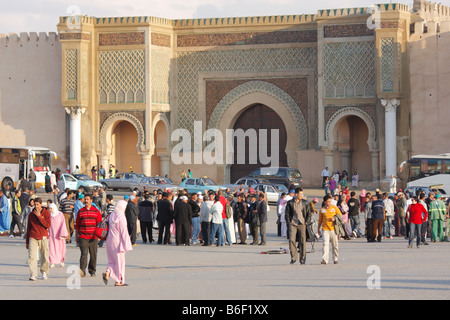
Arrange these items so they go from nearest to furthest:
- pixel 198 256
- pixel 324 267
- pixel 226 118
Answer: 1. pixel 324 267
2. pixel 198 256
3. pixel 226 118

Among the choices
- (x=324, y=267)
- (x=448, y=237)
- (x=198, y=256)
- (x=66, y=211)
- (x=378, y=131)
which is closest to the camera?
(x=324, y=267)

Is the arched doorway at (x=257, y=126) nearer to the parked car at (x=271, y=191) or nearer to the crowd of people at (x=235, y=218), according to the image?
the parked car at (x=271, y=191)

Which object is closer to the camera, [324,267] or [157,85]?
[324,267]

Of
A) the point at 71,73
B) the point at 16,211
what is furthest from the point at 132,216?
the point at 71,73

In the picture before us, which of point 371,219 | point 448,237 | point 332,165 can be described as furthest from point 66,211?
point 332,165

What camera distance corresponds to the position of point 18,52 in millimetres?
38062

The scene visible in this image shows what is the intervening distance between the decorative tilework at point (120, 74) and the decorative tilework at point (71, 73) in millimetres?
959

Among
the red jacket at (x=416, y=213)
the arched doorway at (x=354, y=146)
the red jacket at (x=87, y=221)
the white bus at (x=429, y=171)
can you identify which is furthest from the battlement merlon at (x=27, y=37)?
the red jacket at (x=87, y=221)

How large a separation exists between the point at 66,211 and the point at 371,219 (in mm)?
5965

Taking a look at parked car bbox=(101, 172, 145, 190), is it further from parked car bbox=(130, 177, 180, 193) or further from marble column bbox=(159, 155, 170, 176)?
marble column bbox=(159, 155, 170, 176)

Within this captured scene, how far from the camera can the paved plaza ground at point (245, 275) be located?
490 inches

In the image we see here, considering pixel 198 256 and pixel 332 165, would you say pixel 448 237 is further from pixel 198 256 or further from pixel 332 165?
pixel 332 165

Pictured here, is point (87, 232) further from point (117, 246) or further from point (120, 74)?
point (120, 74)

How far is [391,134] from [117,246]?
858 inches
